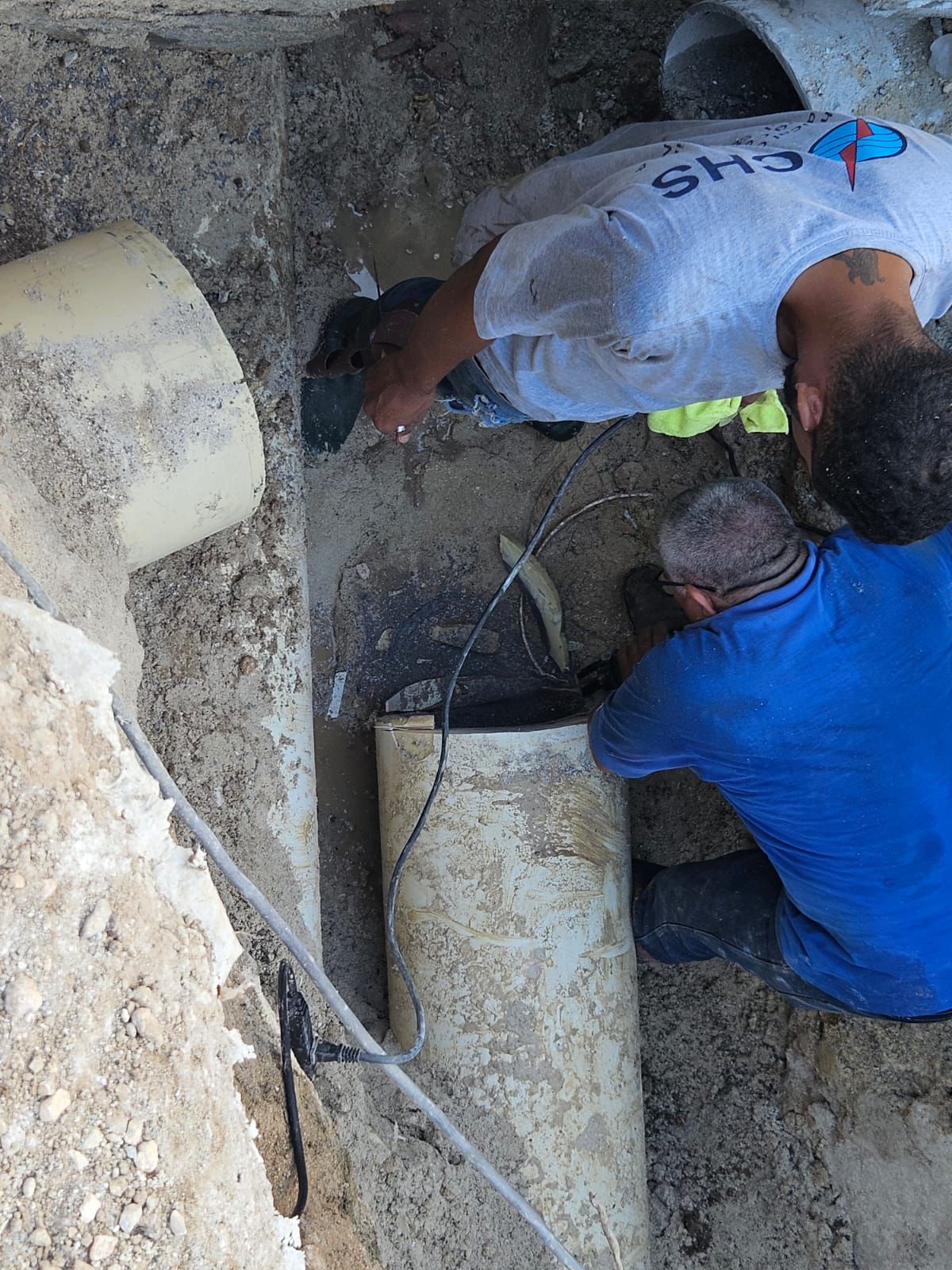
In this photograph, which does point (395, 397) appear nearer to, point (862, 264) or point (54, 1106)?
point (862, 264)

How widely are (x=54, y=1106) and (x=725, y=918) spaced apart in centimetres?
177

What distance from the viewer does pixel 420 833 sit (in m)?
2.27

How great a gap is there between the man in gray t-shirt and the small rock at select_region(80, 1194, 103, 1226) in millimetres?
1289

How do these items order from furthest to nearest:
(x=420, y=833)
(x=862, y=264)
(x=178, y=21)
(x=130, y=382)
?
(x=420, y=833)
(x=178, y=21)
(x=130, y=382)
(x=862, y=264)

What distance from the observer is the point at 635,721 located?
2.10 meters

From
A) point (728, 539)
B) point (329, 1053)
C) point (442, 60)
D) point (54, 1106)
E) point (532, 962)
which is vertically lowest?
point (532, 962)

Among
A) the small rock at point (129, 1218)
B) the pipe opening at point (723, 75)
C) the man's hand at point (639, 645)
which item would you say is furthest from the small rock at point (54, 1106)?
the pipe opening at point (723, 75)

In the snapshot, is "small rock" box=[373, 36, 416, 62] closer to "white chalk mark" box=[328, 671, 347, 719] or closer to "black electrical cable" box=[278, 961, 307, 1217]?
"white chalk mark" box=[328, 671, 347, 719]

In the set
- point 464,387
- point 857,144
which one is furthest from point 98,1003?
point 857,144

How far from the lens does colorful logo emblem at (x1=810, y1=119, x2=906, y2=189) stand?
4.76 feet

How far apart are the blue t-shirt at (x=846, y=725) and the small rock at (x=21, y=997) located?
4.36 feet

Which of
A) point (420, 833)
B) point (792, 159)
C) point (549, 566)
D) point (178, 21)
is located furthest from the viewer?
point (549, 566)

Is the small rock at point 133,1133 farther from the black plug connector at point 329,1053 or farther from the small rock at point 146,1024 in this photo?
the black plug connector at point 329,1053

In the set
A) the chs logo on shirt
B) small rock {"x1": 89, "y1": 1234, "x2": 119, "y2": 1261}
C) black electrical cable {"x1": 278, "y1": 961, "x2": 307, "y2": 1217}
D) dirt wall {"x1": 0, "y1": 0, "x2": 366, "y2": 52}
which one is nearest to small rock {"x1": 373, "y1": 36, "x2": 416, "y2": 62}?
dirt wall {"x1": 0, "y1": 0, "x2": 366, "y2": 52}
